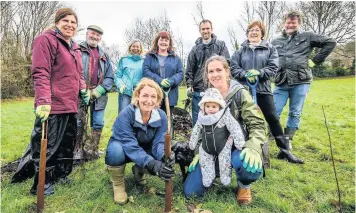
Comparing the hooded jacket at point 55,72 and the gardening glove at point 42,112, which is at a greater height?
the hooded jacket at point 55,72

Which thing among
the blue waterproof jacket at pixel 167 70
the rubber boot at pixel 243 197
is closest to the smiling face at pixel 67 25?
the blue waterproof jacket at pixel 167 70

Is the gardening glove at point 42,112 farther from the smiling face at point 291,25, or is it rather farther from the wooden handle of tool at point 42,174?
the smiling face at point 291,25

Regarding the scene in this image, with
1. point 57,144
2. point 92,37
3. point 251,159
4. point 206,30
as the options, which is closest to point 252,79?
point 206,30

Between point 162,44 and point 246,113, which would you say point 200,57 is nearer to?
point 162,44

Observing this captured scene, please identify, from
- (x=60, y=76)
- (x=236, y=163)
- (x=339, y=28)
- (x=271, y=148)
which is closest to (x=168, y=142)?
(x=236, y=163)

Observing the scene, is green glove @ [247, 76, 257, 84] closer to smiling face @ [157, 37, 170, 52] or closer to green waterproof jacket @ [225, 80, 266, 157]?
green waterproof jacket @ [225, 80, 266, 157]

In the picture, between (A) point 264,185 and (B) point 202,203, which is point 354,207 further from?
(B) point 202,203

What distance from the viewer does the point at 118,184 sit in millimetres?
3359

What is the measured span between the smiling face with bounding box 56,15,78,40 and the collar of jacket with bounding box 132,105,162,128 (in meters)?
1.25

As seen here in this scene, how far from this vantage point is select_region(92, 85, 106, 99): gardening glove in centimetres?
452

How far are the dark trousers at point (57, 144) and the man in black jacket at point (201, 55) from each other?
230 centimetres

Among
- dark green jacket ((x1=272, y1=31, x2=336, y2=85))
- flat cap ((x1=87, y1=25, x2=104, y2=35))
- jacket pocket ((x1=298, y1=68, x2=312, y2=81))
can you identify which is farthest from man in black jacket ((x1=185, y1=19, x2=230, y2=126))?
flat cap ((x1=87, y1=25, x2=104, y2=35))

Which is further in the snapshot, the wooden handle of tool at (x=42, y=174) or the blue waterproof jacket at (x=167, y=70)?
the blue waterproof jacket at (x=167, y=70)

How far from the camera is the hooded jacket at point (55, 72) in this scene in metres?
3.12
